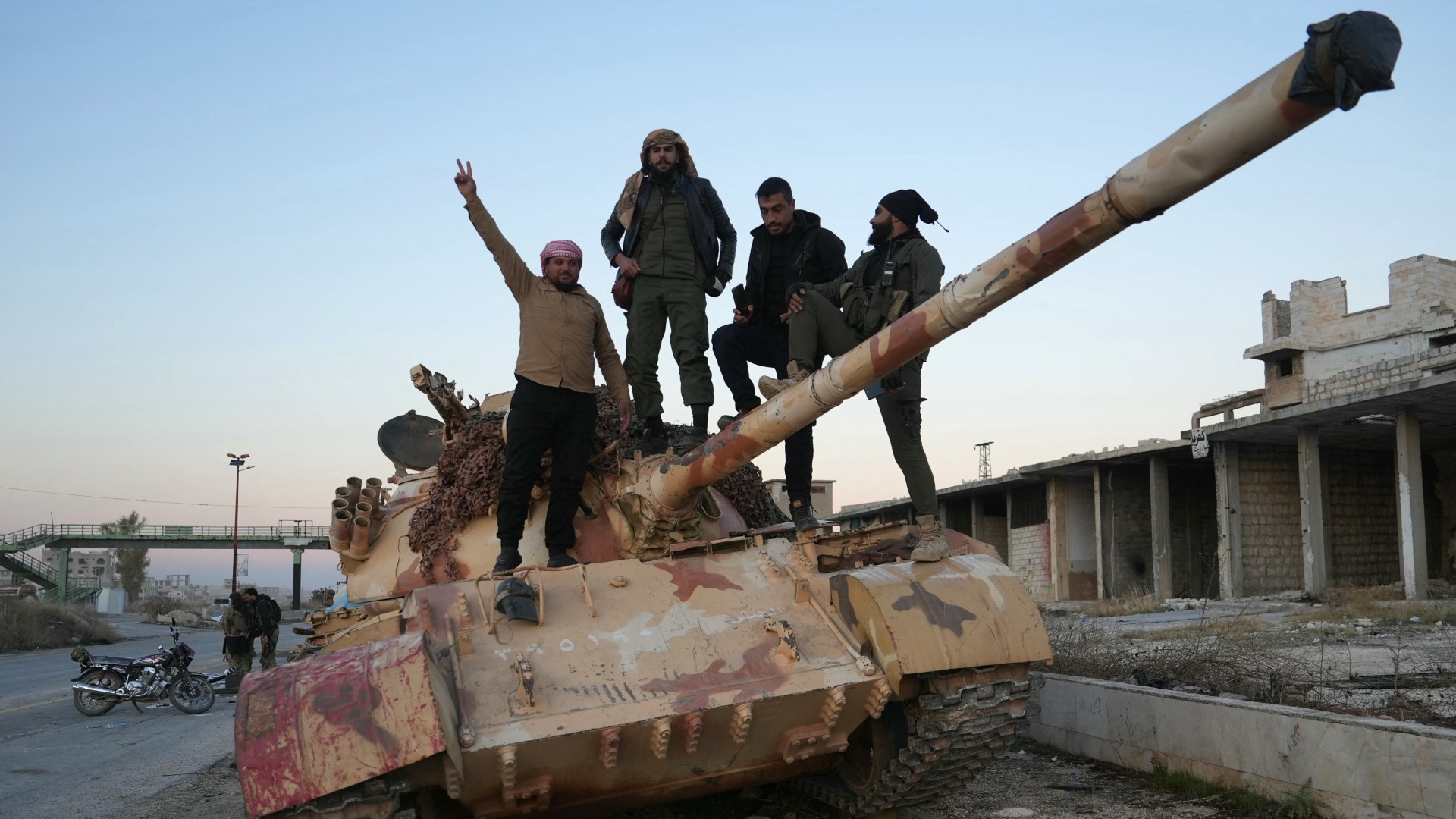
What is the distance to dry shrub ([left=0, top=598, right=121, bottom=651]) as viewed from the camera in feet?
107

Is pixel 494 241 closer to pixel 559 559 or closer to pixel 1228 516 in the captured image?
pixel 559 559

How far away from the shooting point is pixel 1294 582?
2433cm

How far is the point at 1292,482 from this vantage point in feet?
80.2

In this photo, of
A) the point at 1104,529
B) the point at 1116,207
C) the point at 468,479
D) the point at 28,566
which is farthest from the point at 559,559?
the point at 28,566

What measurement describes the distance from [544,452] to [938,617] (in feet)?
8.41

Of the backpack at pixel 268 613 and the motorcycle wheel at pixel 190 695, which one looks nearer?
the motorcycle wheel at pixel 190 695

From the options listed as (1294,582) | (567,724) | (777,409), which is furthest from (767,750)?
(1294,582)

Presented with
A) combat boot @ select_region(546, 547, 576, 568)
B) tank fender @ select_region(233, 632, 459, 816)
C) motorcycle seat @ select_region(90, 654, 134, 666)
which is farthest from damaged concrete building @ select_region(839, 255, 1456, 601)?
tank fender @ select_region(233, 632, 459, 816)

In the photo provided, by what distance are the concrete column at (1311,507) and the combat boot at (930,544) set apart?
1756 centimetres

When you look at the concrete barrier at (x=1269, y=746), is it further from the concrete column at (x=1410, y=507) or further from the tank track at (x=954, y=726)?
the concrete column at (x=1410, y=507)

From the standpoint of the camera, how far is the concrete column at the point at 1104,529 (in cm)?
2697

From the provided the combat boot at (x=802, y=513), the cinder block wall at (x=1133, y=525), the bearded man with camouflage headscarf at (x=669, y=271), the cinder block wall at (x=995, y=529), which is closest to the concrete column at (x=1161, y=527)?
the cinder block wall at (x=1133, y=525)

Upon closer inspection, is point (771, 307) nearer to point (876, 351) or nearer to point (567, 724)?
point (876, 351)

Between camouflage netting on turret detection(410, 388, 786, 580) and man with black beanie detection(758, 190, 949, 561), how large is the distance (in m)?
1.07
